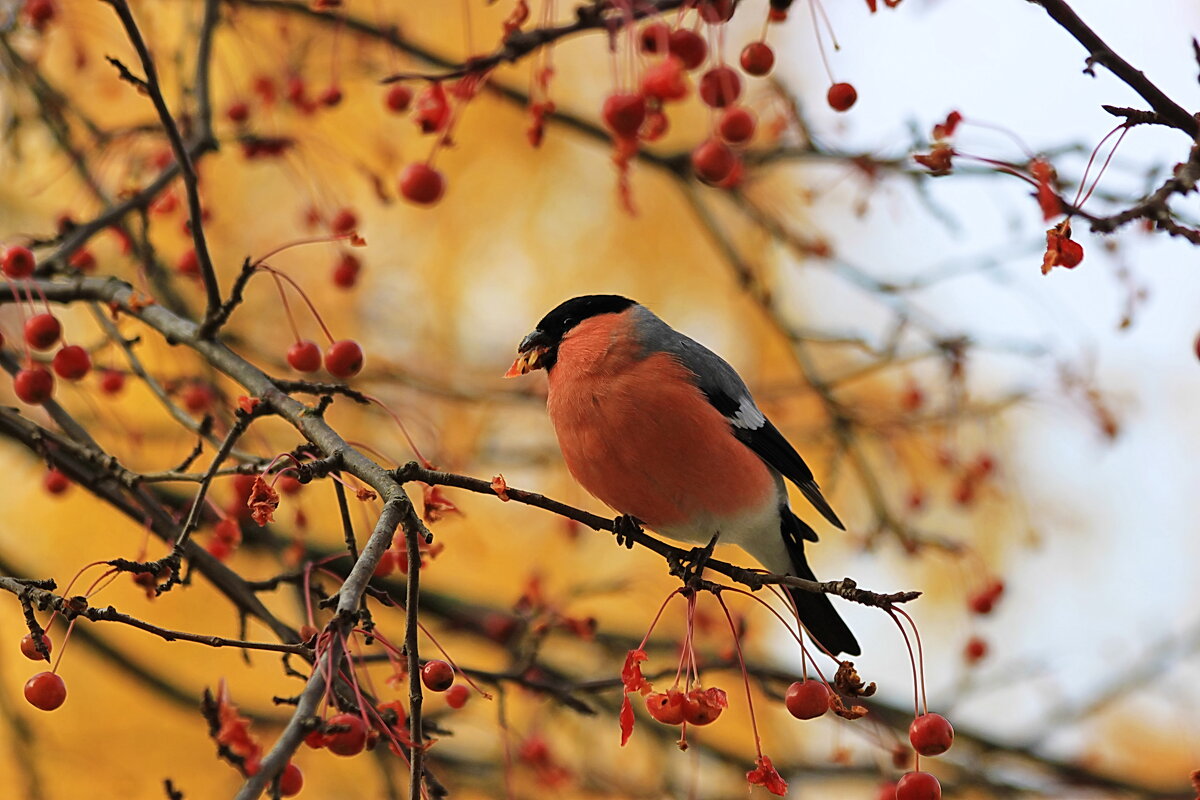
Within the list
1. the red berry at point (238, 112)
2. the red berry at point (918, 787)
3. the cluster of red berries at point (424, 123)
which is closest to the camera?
the red berry at point (918, 787)

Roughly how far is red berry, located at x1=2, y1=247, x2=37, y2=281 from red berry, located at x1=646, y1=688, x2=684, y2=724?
1.66m

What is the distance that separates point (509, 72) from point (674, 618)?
2.75 meters

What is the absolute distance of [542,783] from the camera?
3.78 m

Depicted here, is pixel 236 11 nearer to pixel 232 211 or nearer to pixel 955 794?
pixel 232 211

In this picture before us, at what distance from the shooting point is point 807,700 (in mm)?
2256

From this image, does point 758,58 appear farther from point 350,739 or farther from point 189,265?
point 189,265

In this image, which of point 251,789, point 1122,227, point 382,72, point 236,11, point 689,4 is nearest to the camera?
point 251,789

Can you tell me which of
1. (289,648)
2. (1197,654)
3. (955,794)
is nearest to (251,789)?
(289,648)

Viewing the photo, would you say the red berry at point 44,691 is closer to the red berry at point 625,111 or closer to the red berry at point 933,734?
the red berry at point 625,111

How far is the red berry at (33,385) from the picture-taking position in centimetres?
250

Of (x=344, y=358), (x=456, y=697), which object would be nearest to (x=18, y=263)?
(x=344, y=358)

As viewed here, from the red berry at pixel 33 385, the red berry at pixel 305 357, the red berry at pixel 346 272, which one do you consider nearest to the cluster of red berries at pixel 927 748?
the red berry at pixel 305 357

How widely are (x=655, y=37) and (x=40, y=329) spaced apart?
57.6 inches

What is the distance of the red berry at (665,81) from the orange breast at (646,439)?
1.39 m
